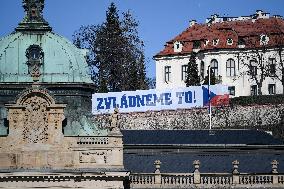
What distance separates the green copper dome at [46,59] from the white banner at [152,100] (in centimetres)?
3324

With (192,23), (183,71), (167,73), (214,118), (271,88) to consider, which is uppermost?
(192,23)

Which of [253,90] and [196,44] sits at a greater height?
[196,44]

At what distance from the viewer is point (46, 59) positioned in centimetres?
3750

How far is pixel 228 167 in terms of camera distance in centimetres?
4166

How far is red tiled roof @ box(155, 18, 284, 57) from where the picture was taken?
90688mm

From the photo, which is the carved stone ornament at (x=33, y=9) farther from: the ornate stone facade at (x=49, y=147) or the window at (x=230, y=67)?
the window at (x=230, y=67)

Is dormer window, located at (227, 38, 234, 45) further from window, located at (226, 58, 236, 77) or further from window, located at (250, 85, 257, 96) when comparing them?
window, located at (250, 85, 257, 96)

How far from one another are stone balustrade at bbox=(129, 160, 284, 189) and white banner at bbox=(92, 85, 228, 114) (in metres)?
32.0

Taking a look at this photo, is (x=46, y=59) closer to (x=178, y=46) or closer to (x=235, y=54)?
(x=235, y=54)

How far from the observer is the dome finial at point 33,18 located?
126 feet

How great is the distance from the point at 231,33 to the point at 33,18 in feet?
186

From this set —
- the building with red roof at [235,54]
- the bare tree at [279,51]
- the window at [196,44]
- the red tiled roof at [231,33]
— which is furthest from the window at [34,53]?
the window at [196,44]

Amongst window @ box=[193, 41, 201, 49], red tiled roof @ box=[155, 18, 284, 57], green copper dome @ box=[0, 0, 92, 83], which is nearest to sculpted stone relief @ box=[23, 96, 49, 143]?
green copper dome @ box=[0, 0, 92, 83]

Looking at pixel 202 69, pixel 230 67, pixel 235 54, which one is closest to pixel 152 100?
pixel 202 69
